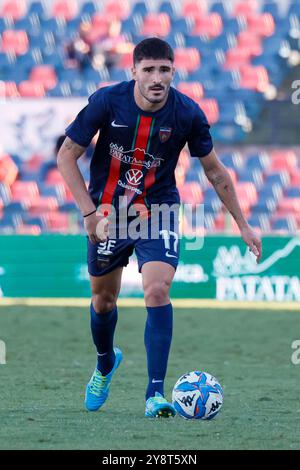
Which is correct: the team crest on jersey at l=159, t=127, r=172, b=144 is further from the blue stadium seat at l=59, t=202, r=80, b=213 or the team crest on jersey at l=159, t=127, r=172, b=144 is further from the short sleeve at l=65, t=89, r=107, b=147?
the blue stadium seat at l=59, t=202, r=80, b=213

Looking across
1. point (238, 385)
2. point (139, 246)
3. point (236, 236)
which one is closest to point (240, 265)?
point (236, 236)

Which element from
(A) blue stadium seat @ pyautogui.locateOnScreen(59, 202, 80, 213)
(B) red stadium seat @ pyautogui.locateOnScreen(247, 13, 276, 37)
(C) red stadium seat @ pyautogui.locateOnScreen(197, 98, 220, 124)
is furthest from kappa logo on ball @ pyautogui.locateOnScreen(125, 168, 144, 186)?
(B) red stadium seat @ pyautogui.locateOnScreen(247, 13, 276, 37)

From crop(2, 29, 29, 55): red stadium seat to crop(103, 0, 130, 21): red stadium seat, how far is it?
1.65 meters

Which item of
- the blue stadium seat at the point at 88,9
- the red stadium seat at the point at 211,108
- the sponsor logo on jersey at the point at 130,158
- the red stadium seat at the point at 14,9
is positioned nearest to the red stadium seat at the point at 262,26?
the red stadium seat at the point at 211,108

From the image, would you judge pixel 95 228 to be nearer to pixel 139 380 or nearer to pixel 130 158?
pixel 130 158

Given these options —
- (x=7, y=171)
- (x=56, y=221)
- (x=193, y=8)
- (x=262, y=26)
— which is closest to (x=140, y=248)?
(x=56, y=221)

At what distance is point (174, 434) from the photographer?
5.07m

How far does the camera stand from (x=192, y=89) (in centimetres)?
1877

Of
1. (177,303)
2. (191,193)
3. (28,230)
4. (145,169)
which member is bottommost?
(145,169)

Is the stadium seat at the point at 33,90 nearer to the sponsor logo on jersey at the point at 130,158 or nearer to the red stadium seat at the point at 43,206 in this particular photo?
the red stadium seat at the point at 43,206

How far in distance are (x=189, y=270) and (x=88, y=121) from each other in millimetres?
8932
